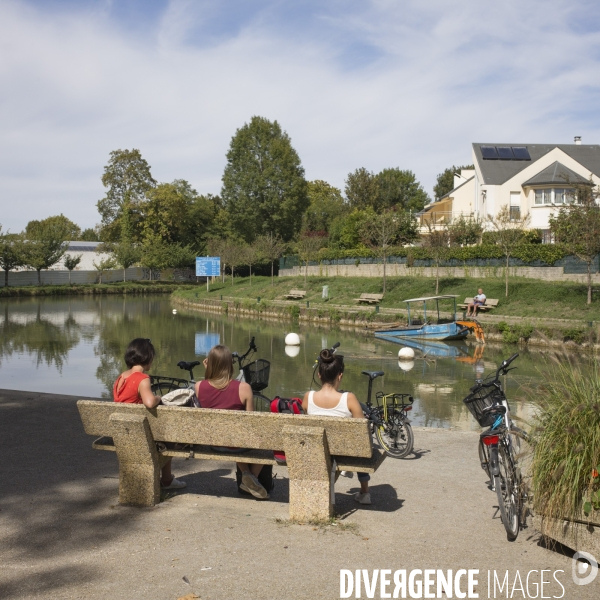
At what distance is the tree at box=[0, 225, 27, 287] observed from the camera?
2511 inches

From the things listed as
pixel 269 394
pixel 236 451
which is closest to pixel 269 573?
pixel 236 451

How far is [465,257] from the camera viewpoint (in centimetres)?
3988

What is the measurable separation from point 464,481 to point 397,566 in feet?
7.62

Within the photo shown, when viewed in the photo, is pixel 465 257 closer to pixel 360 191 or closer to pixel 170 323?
pixel 170 323

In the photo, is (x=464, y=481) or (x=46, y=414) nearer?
(x=464, y=481)

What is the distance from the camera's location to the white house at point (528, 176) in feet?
154

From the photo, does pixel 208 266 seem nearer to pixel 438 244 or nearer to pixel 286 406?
pixel 438 244

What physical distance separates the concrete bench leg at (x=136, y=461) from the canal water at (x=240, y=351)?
11.9 feet

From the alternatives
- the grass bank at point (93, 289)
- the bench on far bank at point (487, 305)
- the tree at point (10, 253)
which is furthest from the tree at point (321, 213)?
the bench on far bank at point (487, 305)

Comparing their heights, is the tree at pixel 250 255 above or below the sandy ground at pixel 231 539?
above

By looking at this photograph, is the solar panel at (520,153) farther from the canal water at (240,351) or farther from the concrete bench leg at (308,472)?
the concrete bench leg at (308,472)

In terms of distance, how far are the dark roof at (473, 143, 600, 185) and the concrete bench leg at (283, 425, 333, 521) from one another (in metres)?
47.1

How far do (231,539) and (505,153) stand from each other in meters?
52.4

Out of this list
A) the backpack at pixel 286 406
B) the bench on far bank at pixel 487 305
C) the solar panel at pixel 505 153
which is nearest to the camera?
the backpack at pixel 286 406
